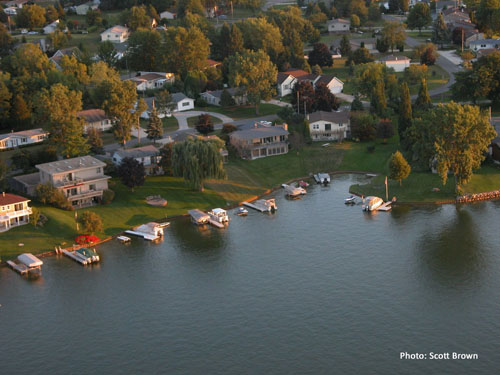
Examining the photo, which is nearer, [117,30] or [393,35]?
[393,35]

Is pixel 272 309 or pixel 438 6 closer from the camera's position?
pixel 272 309

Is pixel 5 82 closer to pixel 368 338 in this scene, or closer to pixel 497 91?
pixel 497 91

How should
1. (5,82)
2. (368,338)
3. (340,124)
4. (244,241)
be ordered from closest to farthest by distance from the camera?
1. (368,338)
2. (244,241)
3. (340,124)
4. (5,82)

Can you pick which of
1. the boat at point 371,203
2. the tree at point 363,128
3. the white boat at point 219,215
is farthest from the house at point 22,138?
the boat at point 371,203

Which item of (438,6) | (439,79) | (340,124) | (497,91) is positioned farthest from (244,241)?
(438,6)

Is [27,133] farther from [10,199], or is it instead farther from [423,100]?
[423,100]

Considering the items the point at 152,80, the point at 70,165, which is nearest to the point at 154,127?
the point at 70,165
